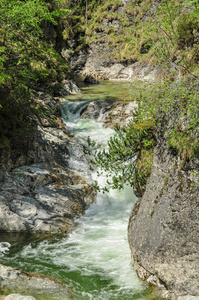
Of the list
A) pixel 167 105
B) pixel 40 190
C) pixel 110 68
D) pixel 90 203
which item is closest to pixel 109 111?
pixel 90 203

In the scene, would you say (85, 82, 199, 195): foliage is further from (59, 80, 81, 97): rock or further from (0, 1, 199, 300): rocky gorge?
(59, 80, 81, 97): rock

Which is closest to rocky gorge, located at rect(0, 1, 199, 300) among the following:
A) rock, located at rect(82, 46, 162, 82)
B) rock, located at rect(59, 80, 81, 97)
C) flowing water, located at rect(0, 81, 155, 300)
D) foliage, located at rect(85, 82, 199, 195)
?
foliage, located at rect(85, 82, 199, 195)

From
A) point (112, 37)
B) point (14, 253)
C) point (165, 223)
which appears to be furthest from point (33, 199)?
point (112, 37)

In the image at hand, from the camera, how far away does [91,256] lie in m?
7.88

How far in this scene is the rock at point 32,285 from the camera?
561 centimetres

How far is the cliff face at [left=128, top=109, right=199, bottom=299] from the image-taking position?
5.54 metres

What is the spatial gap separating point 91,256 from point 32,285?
7.83 feet

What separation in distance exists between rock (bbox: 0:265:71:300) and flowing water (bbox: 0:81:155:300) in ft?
1.38

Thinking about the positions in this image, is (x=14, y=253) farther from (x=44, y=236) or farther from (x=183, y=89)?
(x=183, y=89)

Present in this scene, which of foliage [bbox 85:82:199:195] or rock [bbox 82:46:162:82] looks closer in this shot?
foliage [bbox 85:82:199:195]

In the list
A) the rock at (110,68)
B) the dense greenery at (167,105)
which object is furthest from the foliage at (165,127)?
the rock at (110,68)

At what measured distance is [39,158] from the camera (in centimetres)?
1180

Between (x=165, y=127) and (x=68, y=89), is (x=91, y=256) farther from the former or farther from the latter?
(x=68, y=89)

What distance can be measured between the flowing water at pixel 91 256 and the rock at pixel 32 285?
0.42m
